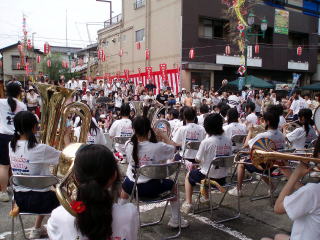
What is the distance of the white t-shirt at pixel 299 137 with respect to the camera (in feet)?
16.3

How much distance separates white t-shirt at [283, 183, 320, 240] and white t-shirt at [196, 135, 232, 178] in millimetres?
1875

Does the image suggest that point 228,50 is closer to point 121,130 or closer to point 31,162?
point 121,130

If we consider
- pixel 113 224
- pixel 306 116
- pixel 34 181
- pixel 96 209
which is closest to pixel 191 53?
pixel 306 116

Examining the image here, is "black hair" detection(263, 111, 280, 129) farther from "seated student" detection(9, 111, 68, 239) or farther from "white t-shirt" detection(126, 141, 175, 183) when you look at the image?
"seated student" detection(9, 111, 68, 239)

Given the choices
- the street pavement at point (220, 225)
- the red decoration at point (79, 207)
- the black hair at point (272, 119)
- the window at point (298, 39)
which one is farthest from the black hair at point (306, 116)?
the window at point (298, 39)

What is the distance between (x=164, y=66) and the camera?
19344 mm

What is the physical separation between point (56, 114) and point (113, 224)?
2.00 m

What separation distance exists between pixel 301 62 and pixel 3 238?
87.1ft

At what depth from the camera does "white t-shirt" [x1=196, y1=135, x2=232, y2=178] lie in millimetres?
3736

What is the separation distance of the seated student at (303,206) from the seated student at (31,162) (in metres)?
1.99

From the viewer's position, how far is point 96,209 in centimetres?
143

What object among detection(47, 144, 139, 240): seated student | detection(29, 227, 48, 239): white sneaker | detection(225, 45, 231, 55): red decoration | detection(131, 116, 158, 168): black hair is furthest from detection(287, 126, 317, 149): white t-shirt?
detection(225, 45, 231, 55): red decoration

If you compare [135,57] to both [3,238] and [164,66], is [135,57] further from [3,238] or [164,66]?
[3,238]

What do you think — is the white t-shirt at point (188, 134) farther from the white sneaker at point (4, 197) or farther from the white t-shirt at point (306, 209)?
the white t-shirt at point (306, 209)
